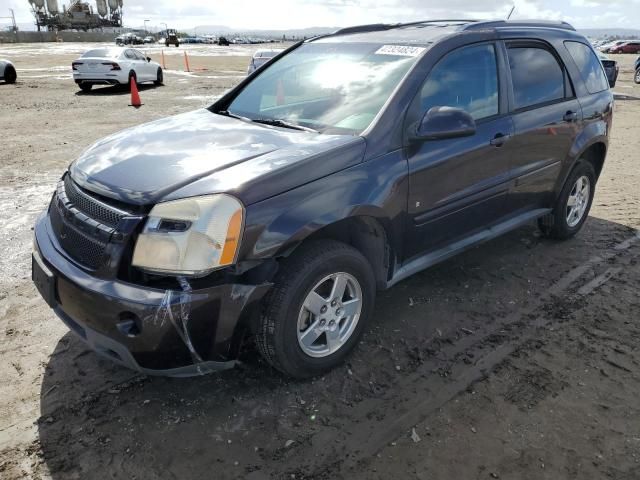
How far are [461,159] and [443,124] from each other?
0.49 meters

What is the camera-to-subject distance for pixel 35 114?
11.5 metres

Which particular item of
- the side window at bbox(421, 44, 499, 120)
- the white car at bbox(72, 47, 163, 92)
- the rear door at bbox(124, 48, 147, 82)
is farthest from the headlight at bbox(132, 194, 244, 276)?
the rear door at bbox(124, 48, 147, 82)

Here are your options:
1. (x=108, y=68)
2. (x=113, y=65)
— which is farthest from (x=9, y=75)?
(x=113, y=65)

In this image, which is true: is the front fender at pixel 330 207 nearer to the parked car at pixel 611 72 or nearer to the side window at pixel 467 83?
the side window at pixel 467 83

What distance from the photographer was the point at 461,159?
11.1ft

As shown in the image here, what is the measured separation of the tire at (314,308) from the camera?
8.55ft

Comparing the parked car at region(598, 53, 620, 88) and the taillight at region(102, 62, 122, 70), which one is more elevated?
the parked car at region(598, 53, 620, 88)

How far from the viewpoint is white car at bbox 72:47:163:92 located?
15.8 m

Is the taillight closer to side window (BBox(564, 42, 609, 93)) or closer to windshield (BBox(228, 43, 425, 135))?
windshield (BBox(228, 43, 425, 135))

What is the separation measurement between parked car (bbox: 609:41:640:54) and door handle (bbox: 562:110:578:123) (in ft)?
185

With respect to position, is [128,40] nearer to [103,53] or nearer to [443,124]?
[103,53]

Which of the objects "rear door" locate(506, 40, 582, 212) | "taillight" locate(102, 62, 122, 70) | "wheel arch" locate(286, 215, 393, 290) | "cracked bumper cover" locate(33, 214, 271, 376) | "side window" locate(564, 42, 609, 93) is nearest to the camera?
"cracked bumper cover" locate(33, 214, 271, 376)

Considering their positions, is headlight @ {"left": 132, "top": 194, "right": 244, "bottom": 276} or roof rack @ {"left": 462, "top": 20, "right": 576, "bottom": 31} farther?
roof rack @ {"left": 462, "top": 20, "right": 576, "bottom": 31}

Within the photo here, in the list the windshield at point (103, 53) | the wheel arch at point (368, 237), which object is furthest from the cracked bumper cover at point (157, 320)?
the windshield at point (103, 53)
